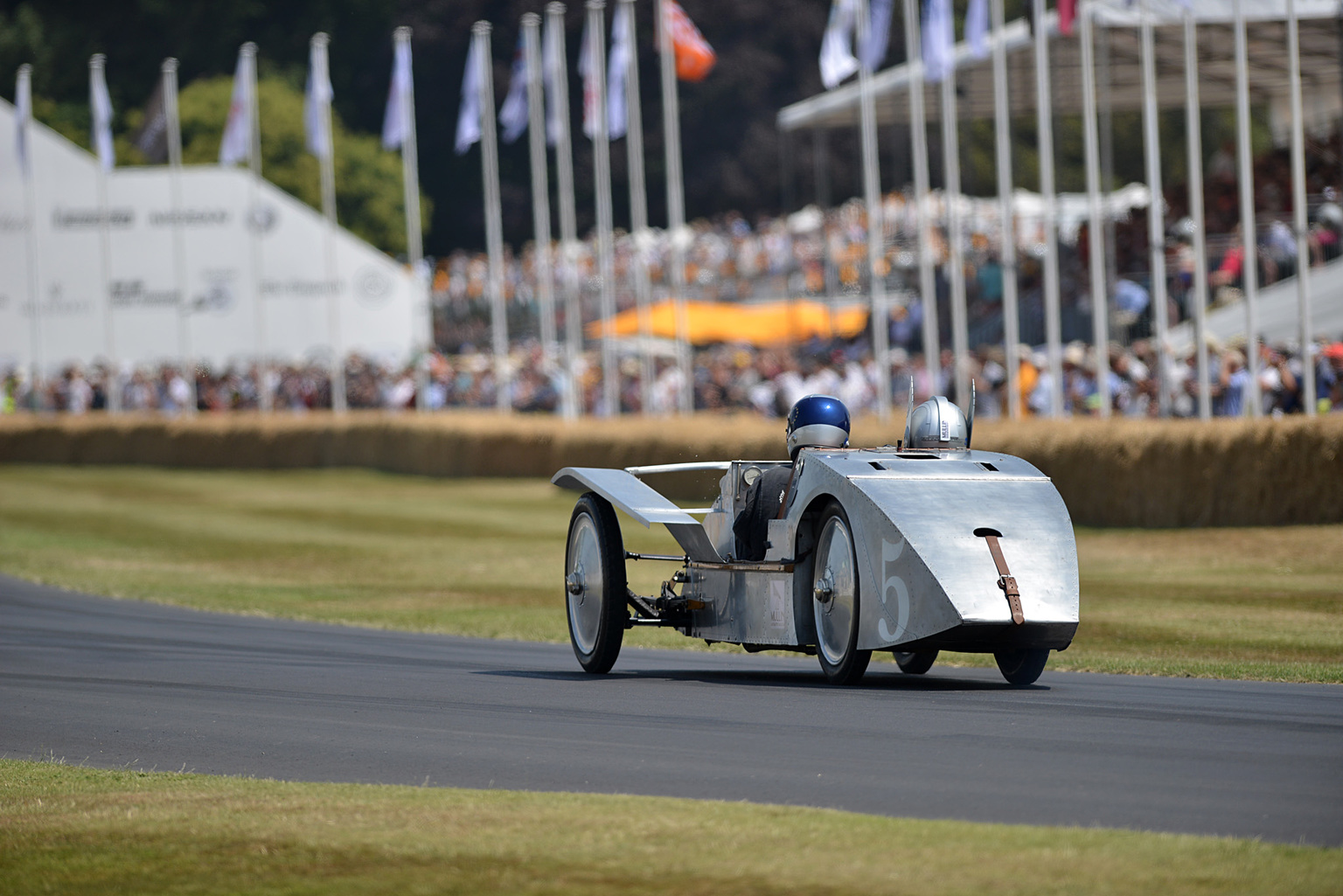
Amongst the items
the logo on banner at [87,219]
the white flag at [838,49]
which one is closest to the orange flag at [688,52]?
the white flag at [838,49]

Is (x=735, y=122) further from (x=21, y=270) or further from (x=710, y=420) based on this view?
(x=710, y=420)

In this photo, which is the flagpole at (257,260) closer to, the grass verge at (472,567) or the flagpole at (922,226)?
the grass verge at (472,567)

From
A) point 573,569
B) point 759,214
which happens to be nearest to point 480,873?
point 573,569

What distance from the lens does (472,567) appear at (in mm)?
24172

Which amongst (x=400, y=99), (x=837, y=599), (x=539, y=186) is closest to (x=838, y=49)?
(x=539, y=186)

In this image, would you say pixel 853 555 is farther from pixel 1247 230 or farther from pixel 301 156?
pixel 301 156

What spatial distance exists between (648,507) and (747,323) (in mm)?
32870

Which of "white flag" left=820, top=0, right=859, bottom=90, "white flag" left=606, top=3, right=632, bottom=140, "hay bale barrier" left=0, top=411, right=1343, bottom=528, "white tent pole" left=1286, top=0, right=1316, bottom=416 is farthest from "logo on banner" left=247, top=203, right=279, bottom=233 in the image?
"white tent pole" left=1286, top=0, right=1316, bottom=416

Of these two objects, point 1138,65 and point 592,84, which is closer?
point 592,84

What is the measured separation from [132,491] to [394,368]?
10636 millimetres

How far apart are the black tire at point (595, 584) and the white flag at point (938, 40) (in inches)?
768

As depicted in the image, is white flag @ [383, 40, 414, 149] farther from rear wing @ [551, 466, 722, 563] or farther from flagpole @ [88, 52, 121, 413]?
rear wing @ [551, 466, 722, 563]

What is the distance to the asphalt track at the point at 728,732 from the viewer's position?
24.0 feet

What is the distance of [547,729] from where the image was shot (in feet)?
30.9
